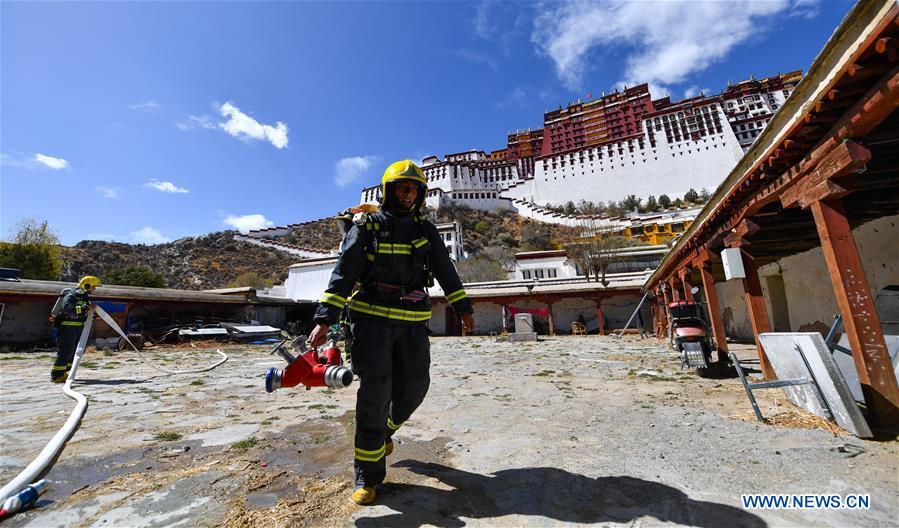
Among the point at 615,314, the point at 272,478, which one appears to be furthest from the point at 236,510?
the point at 615,314

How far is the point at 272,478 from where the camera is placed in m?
2.57

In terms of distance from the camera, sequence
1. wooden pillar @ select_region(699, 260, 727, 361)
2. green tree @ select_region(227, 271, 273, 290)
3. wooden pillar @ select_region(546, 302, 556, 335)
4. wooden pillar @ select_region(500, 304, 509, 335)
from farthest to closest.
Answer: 1. green tree @ select_region(227, 271, 273, 290)
2. wooden pillar @ select_region(500, 304, 509, 335)
3. wooden pillar @ select_region(546, 302, 556, 335)
4. wooden pillar @ select_region(699, 260, 727, 361)

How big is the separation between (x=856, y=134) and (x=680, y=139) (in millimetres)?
80611

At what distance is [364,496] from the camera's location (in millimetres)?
2232

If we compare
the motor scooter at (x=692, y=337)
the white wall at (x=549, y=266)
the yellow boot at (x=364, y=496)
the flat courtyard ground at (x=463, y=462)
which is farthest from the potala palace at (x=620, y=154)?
the yellow boot at (x=364, y=496)

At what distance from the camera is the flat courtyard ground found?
6.76ft

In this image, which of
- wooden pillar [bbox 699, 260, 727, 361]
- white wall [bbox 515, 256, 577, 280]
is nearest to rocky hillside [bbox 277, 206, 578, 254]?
white wall [bbox 515, 256, 577, 280]

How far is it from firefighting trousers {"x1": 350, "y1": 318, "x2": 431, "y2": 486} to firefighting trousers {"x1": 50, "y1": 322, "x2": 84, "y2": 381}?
7937mm

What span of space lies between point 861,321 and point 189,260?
71.0 metres

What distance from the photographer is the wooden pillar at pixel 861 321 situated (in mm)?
3414

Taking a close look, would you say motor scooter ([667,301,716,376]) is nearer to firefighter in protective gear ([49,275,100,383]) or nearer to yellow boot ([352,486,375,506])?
yellow boot ([352,486,375,506])

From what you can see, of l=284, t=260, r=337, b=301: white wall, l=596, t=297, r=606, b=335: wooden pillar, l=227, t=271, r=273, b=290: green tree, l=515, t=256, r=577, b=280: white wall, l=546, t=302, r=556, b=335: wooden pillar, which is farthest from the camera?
l=227, t=271, r=273, b=290: green tree

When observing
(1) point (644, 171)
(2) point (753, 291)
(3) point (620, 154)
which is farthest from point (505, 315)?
(3) point (620, 154)

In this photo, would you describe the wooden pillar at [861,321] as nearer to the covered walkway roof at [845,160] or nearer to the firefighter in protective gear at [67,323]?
the covered walkway roof at [845,160]
